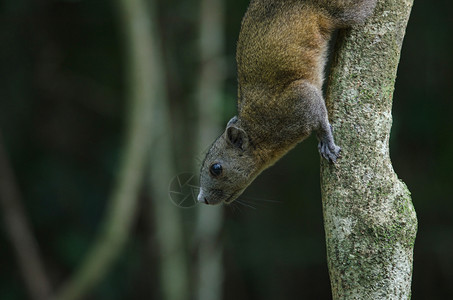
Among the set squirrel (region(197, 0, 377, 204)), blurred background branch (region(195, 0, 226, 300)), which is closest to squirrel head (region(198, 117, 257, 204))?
squirrel (region(197, 0, 377, 204))

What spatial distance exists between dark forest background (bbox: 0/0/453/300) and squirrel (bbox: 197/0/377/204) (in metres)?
2.76

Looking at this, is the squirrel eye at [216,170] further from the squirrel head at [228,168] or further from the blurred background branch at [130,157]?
the blurred background branch at [130,157]

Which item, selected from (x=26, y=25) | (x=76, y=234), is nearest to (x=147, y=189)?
(x=76, y=234)

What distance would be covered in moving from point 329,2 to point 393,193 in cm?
118

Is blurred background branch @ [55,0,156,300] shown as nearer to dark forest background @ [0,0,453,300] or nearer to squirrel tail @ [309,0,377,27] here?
dark forest background @ [0,0,453,300]

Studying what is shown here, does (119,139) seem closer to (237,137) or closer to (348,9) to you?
(237,137)

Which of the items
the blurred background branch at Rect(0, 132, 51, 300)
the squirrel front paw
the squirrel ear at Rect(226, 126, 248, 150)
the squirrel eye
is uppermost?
the squirrel front paw

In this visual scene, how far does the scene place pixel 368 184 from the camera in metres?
2.45

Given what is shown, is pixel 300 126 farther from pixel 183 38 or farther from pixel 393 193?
pixel 183 38

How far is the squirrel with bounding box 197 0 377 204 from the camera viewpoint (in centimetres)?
326

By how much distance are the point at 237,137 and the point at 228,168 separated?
→ 0.18 m

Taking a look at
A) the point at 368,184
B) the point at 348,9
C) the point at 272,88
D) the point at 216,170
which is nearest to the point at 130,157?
the point at 216,170

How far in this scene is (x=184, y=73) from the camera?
22.1 ft

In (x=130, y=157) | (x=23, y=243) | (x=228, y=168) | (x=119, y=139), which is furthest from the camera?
(x=119, y=139)
